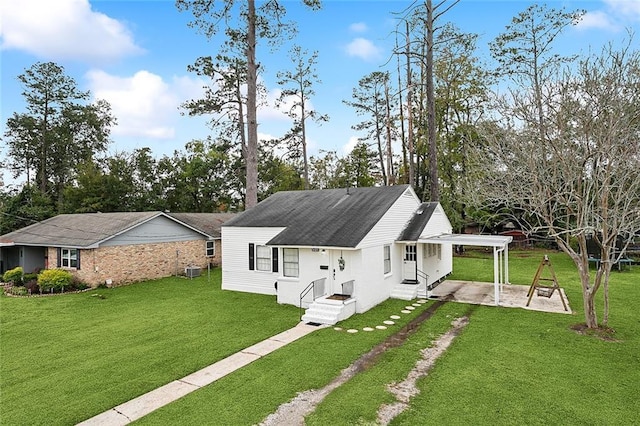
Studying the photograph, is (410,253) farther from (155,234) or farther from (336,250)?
(155,234)

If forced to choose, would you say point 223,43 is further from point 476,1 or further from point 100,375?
point 100,375

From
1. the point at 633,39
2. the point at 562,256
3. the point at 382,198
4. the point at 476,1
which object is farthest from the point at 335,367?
the point at 562,256

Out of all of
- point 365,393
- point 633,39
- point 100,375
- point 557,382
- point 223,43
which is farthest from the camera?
point 223,43

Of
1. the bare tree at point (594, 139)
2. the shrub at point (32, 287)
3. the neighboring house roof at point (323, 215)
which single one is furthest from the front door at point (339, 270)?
the shrub at point (32, 287)

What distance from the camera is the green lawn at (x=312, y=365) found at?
537cm

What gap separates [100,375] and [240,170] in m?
28.6

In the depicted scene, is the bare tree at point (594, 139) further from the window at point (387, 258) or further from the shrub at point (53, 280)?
the shrub at point (53, 280)

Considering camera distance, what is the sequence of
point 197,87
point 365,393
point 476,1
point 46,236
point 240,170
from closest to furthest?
point 365,393 → point 476,1 → point 46,236 → point 197,87 → point 240,170

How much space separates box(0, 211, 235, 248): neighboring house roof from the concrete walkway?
11576 mm

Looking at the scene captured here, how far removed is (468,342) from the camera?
8305 millimetres

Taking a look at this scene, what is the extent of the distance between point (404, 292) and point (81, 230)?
16.2 metres

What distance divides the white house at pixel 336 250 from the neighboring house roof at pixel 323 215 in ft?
0.13

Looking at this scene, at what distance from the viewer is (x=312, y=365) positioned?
23.2 feet


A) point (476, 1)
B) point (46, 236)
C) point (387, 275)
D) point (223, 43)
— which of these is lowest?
point (387, 275)
